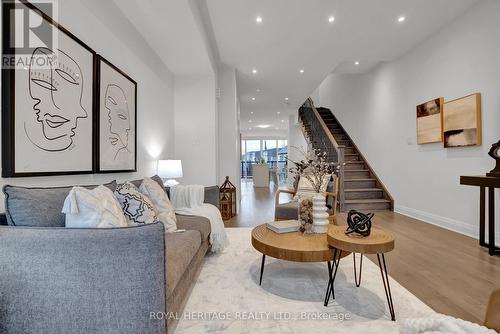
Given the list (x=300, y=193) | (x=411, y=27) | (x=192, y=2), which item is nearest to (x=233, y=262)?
(x=300, y=193)

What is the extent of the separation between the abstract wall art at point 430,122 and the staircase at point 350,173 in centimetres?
142

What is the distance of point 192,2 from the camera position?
286 centimetres

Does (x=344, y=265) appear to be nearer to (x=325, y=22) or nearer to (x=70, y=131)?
(x=70, y=131)

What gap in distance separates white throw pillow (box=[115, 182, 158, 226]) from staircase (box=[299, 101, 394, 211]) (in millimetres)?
3141

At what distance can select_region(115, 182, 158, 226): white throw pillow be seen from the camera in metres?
1.94

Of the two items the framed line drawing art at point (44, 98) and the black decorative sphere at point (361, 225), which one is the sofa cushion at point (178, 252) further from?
the black decorative sphere at point (361, 225)

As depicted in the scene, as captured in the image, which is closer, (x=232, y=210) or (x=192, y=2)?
(x=192, y=2)

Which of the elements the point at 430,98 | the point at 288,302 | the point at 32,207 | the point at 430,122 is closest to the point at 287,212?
the point at 288,302

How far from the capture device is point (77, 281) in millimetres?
1137

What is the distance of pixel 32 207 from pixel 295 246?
1627 millimetres

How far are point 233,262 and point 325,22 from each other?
139 inches

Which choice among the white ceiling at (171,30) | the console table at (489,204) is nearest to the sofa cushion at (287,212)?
the console table at (489,204)
